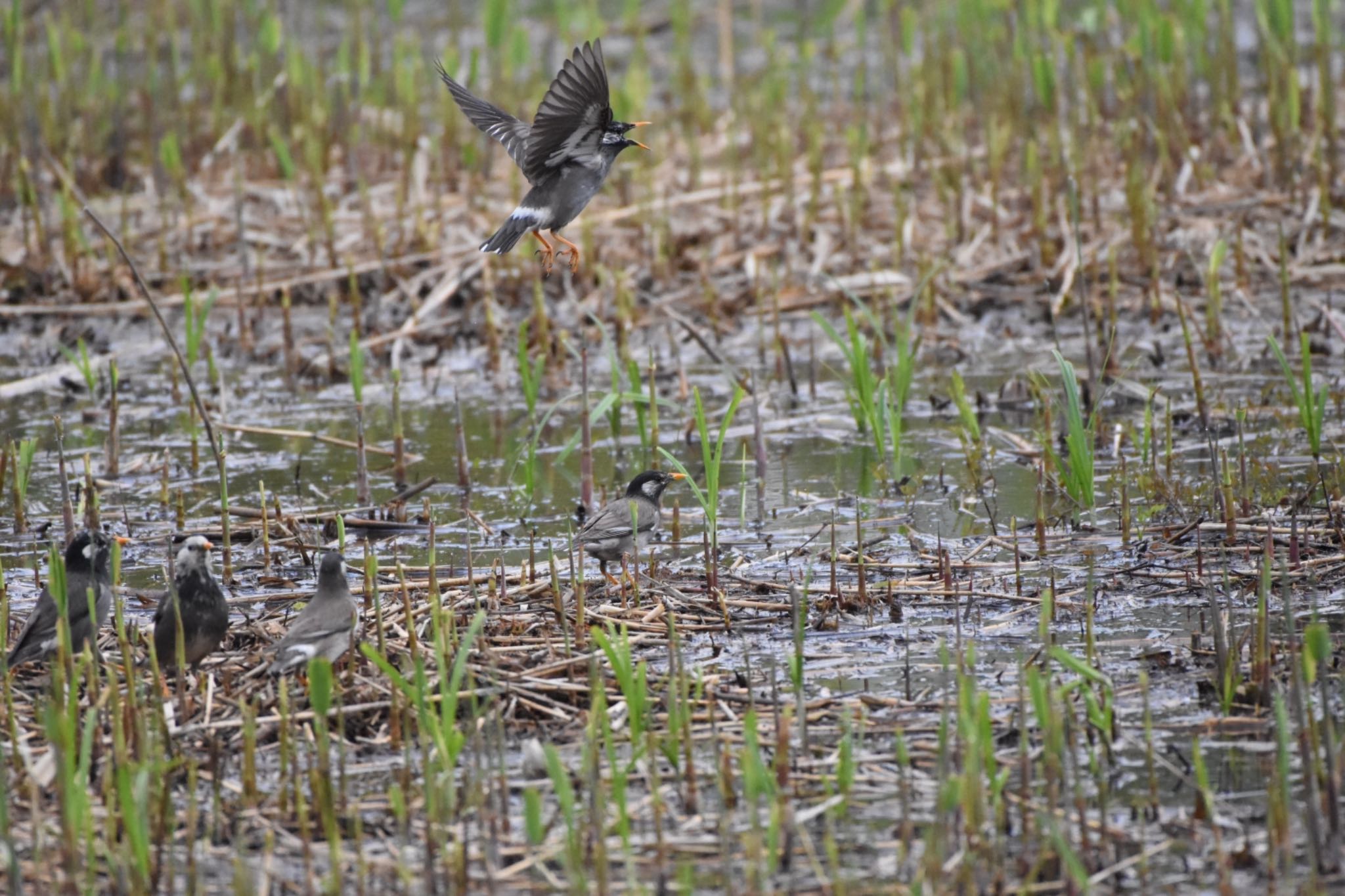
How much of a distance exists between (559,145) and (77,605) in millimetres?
2703

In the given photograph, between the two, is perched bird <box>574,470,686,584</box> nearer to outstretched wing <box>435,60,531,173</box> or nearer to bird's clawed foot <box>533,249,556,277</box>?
bird's clawed foot <box>533,249,556,277</box>

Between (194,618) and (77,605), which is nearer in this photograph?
(194,618)

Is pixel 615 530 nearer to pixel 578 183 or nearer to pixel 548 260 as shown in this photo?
pixel 548 260

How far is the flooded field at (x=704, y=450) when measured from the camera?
420 centimetres

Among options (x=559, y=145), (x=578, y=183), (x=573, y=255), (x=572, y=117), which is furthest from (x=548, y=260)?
(x=572, y=117)

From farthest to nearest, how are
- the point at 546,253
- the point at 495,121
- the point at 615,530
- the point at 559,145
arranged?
1. the point at 495,121
2. the point at 546,253
3. the point at 559,145
4. the point at 615,530

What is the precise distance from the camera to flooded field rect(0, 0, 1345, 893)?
4.20m

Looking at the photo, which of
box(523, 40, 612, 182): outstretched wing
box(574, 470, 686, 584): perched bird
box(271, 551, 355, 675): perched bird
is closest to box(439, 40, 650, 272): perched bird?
box(523, 40, 612, 182): outstretched wing

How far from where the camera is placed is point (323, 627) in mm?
5250

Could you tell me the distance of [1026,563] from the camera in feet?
21.3

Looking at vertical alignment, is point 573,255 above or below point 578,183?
below

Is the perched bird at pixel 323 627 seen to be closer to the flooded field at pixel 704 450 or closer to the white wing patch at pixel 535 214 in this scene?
the flooded field at pixel 704 450

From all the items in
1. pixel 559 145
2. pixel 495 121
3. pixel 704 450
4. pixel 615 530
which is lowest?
pixel 615 530

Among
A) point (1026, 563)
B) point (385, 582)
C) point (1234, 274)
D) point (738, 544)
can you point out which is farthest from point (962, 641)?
point (1234, 274)
